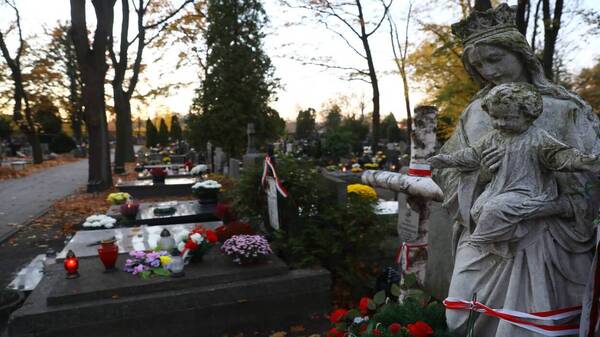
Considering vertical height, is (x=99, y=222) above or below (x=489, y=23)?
below

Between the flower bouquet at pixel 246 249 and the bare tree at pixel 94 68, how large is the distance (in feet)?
36.0

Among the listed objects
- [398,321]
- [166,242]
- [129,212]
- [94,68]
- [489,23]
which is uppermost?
[94,68]

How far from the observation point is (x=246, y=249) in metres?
5.44

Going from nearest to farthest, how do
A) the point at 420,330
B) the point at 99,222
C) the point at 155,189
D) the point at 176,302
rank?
the point at 420,330 < the point at 176,302 < the point at 99,222 < the point at 155,189

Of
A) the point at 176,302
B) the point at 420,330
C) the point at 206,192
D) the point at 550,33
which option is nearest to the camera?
the point at 420,330

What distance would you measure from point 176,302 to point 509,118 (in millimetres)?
4275

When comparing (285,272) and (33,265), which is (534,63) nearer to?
(285,272)

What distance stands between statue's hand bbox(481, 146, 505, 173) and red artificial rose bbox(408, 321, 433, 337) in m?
0.92

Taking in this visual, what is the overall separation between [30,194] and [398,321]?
55.5 feet

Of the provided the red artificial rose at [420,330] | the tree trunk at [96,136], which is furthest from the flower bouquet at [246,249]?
the tree trunk at [96,136]

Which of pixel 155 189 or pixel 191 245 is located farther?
pixel 155 189

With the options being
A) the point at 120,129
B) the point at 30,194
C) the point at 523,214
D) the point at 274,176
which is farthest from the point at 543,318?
the point at 120,129

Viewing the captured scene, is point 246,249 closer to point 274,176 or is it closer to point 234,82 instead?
point 274,176

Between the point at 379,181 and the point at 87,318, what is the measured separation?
347 cm
